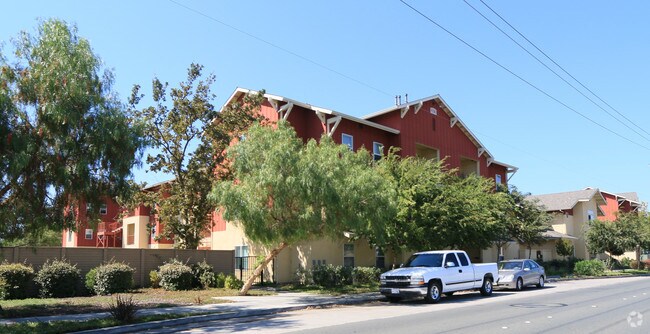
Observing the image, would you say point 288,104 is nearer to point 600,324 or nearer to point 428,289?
point 428,289

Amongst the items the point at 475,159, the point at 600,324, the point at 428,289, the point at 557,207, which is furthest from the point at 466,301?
the point at 557,207

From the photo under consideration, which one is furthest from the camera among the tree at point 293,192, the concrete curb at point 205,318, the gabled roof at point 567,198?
the gabled roof at point 567,198

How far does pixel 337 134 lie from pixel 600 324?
61.9 ft

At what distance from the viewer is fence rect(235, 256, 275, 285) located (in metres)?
27.1

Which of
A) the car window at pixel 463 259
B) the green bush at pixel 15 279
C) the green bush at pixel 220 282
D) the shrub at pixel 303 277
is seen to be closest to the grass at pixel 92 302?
the green bush at pixel 15 279

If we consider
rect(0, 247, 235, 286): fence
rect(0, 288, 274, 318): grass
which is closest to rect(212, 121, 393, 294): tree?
rect(0, 288, 274, 318): grass

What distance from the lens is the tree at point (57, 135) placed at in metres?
12.0

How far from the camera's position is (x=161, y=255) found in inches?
957

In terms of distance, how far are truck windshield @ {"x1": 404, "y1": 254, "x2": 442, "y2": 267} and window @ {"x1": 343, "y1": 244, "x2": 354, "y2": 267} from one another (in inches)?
359

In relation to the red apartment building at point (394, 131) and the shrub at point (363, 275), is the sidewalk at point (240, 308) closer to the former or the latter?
the shrub at point (363, 275)

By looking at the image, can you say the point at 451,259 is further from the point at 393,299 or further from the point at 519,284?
the point at 519,284

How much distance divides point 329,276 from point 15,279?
12.6 meters

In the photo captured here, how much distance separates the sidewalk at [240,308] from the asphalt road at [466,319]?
2.08ft

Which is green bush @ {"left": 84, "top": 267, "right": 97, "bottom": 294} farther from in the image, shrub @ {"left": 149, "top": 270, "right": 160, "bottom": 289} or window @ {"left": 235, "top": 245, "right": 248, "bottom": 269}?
window @ {"left": 235, "top": 245, "right": 248, "bottom": 269}
